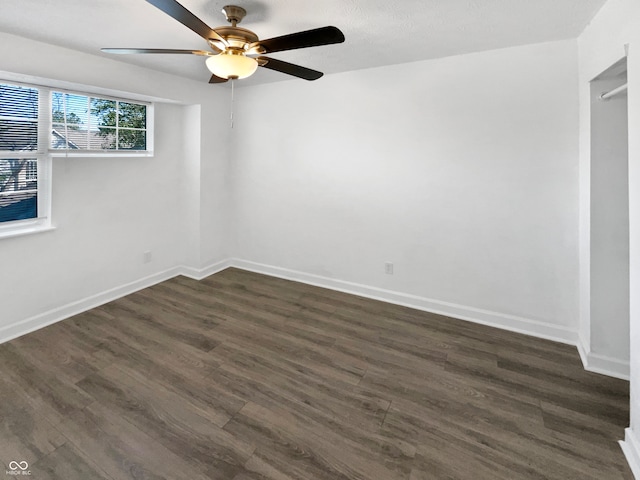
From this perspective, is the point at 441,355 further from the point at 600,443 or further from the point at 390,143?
the point at 390,143

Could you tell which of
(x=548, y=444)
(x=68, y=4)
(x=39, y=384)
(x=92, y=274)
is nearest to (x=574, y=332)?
(x=548, y=444)

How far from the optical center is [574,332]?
2.67 m

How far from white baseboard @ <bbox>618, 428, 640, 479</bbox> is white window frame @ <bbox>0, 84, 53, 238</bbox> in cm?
430

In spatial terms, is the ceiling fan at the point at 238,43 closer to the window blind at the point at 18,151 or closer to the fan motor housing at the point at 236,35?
the fan motor housing at the point at 236,35

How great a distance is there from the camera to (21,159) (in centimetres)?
268

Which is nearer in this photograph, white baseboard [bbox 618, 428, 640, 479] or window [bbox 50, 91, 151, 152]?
white baseboard [bbox 618, 428, 640, 479]

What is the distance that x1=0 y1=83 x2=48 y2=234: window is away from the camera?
255cm

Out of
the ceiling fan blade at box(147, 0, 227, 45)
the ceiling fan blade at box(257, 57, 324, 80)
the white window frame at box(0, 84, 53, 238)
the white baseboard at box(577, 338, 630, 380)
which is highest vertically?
the ceiling fan blade at box(257, 57, 324, 80)

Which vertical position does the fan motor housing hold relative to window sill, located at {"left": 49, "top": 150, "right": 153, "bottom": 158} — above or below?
above

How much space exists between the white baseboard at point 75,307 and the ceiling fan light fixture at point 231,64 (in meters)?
2.70

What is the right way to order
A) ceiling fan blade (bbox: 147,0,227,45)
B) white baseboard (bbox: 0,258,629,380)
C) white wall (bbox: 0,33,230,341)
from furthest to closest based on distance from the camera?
white wall (bbox: 0,33,230,341)
white baseboard (bbox: 0,258,629,380)
ceiling fan blade (bbox: 147,0,227,45)

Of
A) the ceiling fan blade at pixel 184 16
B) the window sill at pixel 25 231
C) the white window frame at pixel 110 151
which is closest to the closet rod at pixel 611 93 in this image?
the ceiling fan blade at pixel 184 16

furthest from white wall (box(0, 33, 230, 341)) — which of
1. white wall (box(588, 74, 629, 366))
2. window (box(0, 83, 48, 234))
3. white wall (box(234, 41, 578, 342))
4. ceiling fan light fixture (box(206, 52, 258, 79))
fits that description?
white wall (box(588, 74, 629, 366))

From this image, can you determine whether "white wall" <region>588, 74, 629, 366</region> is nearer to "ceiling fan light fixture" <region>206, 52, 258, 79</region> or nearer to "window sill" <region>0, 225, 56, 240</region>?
"ceiling fan light fixture" <region>206, 52, 258, 79</region>
